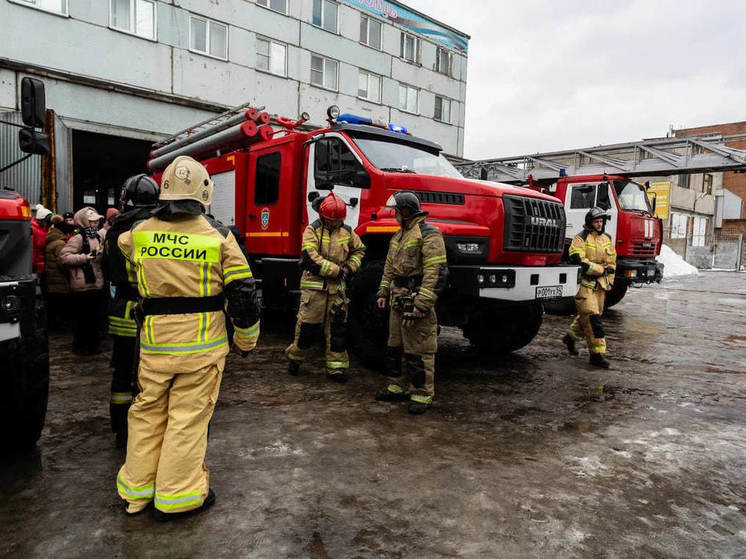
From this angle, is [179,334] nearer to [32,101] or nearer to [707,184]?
[32,101]

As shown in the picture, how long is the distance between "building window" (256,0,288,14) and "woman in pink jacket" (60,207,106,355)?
13.3 m

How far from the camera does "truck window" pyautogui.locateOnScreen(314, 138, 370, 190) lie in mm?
5738

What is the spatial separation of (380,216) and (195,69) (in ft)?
38.3

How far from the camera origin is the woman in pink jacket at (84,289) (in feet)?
19.4

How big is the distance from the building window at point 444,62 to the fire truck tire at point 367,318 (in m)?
19.8

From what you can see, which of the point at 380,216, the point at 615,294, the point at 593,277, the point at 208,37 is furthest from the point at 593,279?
the point at 208,37

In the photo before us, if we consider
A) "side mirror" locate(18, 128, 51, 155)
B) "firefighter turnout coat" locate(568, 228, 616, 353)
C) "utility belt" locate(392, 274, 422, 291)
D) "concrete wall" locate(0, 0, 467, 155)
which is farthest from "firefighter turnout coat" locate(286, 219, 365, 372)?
"concrete wall" locate(0, 0, 467, 155)

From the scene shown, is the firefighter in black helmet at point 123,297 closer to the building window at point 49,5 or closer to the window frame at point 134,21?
the building window at point 49,5

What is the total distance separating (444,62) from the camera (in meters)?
23.3

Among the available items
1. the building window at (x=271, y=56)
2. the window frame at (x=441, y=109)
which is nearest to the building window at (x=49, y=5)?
the building window at (x=271, y=56)

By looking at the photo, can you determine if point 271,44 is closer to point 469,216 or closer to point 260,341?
point 260,341

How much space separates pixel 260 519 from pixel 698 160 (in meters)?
14.6

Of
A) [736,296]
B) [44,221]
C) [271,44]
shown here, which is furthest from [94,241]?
[736,296]

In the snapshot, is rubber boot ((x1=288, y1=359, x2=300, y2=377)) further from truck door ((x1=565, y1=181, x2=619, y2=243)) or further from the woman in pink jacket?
truck door ((x1=565, y1=181, x2=619, y2=243))
